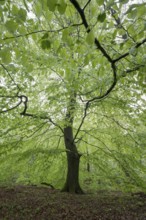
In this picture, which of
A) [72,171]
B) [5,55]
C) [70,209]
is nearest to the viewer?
[5,55]

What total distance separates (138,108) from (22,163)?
12.7 feet

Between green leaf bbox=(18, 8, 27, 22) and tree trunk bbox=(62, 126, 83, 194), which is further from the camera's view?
tree trunk bbox=(62, 126, 83, 194)

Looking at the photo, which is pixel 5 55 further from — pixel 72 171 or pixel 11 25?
pixel 72 171

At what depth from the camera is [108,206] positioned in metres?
5.69

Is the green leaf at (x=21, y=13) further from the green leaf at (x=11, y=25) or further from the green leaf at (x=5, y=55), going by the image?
the green leaf at (x=5, y=55)

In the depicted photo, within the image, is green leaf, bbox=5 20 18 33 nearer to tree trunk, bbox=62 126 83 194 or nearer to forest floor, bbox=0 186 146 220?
forest floor, bbox=0 186 146 220

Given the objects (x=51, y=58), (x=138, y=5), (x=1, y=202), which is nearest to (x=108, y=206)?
(x=1, y=202)

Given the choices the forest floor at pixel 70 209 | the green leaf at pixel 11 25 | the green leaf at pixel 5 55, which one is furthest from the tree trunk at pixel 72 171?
the green leaf at pixel 11 25

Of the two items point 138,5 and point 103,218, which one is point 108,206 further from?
point 138,5

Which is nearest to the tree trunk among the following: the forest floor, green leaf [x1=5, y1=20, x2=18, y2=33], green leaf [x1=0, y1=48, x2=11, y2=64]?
the forest floor

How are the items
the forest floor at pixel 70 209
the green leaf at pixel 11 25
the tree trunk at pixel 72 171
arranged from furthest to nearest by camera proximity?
the tree trunk at pixel 72 171 → the forest floor at pixel 70 209 → the green leaf at pixel 11 25

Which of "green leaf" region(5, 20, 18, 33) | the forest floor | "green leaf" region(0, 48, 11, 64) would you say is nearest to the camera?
"green leaf" region(5, 20, 18, 33)

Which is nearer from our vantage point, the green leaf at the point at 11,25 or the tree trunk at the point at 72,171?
the green leaf at the point at 11,25

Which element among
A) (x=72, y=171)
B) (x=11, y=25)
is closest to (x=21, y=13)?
(x=11, y=25)
